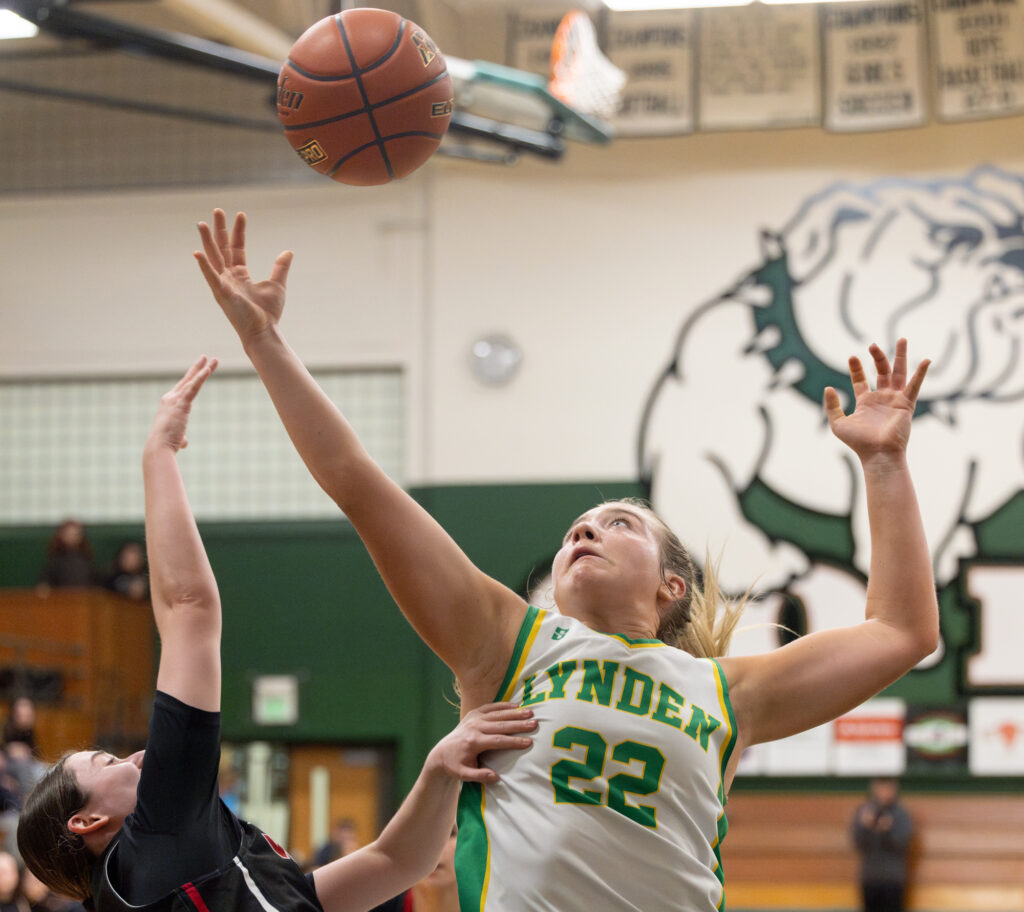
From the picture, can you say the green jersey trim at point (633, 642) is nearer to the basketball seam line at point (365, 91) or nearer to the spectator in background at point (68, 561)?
the basketball seam line at point (365, 91)

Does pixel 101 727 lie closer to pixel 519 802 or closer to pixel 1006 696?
pixel 1006 696

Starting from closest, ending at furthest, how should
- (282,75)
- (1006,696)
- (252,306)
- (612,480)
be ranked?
1. (252,306)
2. (282,75)
3. (1006,696)
4. (612,480)

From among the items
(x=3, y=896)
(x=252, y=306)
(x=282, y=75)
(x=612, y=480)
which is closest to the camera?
(x=252, y=306)

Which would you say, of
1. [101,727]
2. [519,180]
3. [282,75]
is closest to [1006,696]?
[519,180]

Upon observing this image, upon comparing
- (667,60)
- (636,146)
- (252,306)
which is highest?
(667,60)

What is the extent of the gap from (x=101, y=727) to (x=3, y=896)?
18.6 feet

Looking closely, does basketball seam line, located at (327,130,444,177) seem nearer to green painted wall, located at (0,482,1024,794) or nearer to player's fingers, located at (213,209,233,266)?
player's fingers, located at (213,209,233,266)

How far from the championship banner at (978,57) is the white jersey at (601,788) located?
36.0ft

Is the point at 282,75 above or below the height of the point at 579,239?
below

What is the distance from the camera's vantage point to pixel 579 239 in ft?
41.3

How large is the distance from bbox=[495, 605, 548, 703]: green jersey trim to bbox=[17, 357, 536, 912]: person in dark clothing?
0.04 meters

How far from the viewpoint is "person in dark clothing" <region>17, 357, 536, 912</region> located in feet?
7.50

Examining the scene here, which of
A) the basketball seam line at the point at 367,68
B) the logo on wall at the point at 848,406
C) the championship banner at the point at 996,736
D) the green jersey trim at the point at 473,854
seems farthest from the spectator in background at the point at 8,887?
the championship banner at the point at 996,736

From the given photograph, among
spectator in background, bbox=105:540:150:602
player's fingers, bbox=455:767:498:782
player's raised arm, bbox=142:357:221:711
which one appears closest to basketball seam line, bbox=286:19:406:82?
player's raised arm, bbox=142:357:221:711
